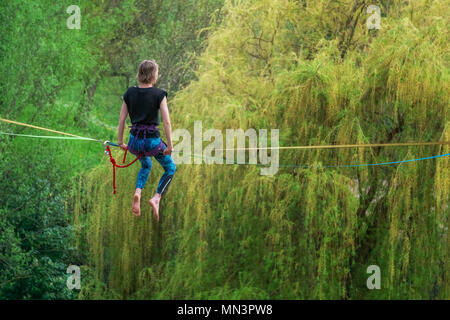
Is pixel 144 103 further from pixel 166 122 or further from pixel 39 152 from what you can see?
pixel 39 152

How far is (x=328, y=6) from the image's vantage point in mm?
12375

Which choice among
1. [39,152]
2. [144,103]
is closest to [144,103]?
[144,103]

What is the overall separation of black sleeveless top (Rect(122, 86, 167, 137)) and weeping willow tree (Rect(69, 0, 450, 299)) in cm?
435

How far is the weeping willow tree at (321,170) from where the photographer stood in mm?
10305

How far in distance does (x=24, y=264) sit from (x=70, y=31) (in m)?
6.67

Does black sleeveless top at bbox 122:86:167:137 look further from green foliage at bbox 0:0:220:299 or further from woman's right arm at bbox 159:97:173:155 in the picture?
green foliage at bbox 0:0:220:299

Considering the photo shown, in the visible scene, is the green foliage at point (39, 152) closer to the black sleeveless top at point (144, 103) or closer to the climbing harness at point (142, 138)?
the climbing harness at point (142, 138)

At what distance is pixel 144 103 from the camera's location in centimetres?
644

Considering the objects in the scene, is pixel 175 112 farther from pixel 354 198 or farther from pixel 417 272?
pixel 417 272

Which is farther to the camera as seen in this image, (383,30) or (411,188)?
(383,30)

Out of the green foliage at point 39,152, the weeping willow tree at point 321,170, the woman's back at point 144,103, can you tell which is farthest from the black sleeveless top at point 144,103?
the green foliage at point 39,152

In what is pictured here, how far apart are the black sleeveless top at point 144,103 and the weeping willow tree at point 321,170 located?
14.3ft

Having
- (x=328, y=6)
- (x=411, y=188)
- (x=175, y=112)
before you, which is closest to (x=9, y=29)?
(x=175, y=112)

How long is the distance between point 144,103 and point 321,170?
4543 millimetres
